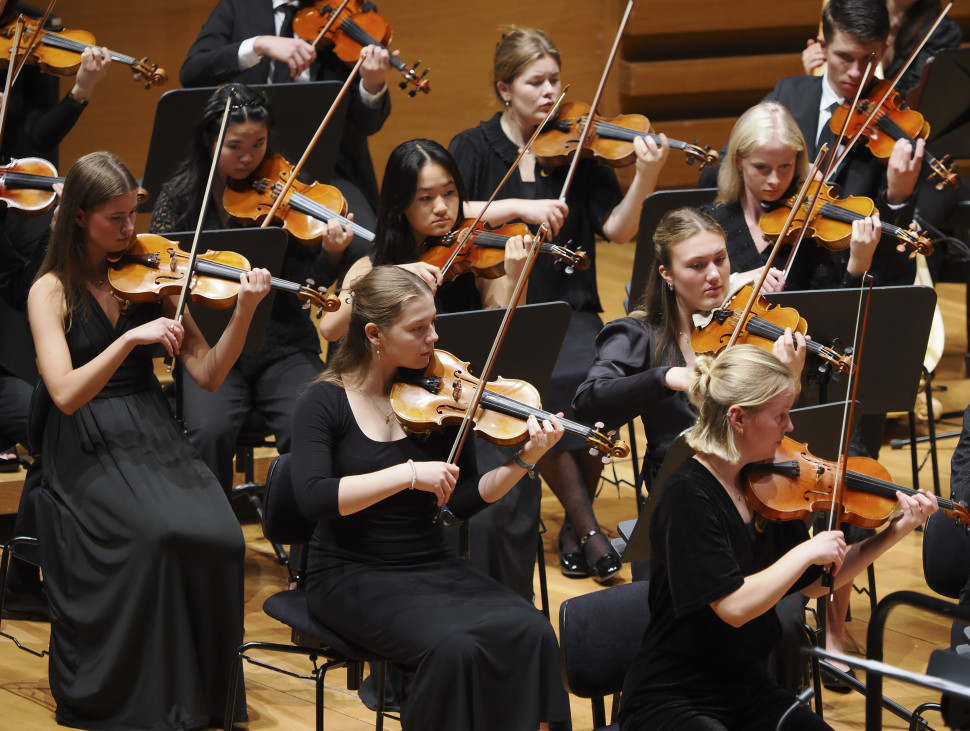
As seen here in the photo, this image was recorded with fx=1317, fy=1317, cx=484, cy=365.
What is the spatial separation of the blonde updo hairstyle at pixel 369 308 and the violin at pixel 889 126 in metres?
1.50

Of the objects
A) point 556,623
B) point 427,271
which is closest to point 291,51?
point 427,271

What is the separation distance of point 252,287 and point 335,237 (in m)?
0.59

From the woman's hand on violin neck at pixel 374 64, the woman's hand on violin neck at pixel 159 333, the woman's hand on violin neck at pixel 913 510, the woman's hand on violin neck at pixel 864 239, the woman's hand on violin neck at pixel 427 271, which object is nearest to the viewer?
the woman's hand on violin neck at pixel 913 510

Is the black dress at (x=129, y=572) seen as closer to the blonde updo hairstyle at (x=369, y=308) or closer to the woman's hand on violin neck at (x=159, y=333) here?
the woman's hand on violin neck at (x=159, y=333)

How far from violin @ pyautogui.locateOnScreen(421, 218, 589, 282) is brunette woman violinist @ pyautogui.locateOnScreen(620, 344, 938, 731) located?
3.49ft

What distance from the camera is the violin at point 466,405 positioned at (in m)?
2.38

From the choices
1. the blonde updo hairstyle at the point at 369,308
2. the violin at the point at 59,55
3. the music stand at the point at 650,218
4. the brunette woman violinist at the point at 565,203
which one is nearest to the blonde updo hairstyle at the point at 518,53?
the brunette woman violinist at the point at 565,203

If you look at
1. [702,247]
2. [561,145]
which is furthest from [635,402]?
[561,145]

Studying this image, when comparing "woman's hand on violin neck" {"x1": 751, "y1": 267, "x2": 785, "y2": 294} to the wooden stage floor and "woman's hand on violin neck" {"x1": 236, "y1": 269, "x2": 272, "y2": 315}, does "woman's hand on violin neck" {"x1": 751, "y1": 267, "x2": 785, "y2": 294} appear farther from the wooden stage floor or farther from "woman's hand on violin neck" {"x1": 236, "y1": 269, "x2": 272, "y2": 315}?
"woman's hand on violin neck" {"x1": 236, "y1": 269, "x2": 272, "y2": 315}

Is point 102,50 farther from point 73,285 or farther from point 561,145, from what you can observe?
point 561,145

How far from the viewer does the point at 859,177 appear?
3.44 meters

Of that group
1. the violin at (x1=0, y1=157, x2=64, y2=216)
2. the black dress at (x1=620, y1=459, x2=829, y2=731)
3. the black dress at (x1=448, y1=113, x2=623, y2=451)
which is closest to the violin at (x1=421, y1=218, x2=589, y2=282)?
the black dress at (x1=448, y1=113, x2=623, y2=451)

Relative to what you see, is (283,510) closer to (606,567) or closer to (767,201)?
(606,567)

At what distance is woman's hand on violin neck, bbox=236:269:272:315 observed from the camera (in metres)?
2.69
